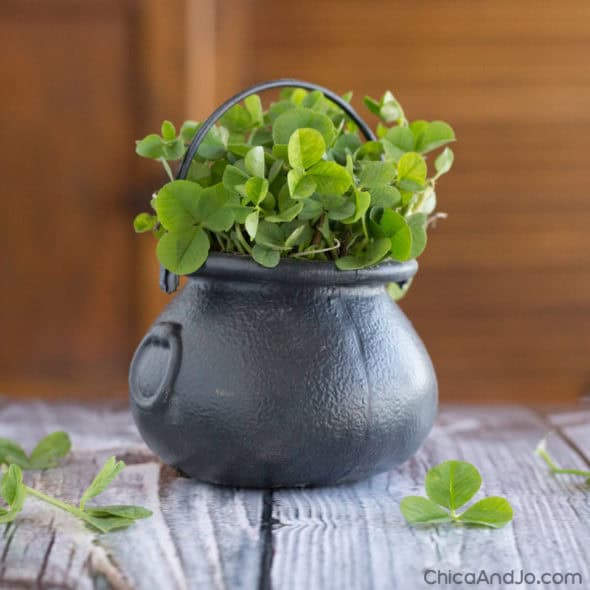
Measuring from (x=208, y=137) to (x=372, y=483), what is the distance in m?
0.28

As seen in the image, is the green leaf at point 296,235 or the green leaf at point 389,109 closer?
the green leaf at point 296,235

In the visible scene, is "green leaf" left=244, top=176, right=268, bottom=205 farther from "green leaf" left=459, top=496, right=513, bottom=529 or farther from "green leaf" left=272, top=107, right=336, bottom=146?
"green leaf" left=459, top=496, right=513, bottom=529

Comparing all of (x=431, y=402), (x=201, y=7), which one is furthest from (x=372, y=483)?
(x=201, y=7)

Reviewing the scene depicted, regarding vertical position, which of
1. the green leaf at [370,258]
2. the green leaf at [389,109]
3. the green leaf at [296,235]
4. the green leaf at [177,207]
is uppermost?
the green leaf at [389,109]

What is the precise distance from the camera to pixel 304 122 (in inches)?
28.8

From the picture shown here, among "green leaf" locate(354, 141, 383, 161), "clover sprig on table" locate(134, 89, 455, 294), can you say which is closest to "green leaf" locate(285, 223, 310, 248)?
"clover sprig on table" locate(134, 89, 455, 294)

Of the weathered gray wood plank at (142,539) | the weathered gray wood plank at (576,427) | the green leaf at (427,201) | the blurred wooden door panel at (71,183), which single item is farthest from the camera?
the blurred wooden door panel at (71,183)

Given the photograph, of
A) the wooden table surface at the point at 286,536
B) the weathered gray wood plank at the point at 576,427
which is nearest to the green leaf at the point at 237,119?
the wooden table surface at the point at 286,536

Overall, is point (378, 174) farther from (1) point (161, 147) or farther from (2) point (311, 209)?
(1) point (161, 147)

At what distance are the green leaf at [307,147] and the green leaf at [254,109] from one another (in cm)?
13

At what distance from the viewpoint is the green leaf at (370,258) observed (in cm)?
71

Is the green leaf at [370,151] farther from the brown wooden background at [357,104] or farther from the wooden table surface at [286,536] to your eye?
the brown wooden background at [357,104]

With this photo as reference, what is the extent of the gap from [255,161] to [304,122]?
0.19ft

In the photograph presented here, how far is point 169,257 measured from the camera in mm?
718
